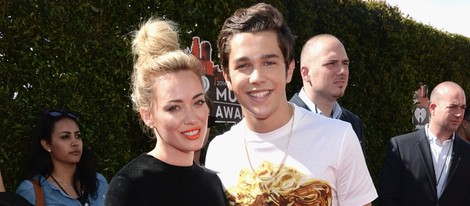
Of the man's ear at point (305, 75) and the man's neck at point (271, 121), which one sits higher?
the man's ear at point (305, 75)

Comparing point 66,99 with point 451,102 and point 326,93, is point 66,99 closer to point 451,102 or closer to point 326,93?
point 326,93

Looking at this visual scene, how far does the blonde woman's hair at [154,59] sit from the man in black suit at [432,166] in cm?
324

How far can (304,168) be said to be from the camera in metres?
2.35

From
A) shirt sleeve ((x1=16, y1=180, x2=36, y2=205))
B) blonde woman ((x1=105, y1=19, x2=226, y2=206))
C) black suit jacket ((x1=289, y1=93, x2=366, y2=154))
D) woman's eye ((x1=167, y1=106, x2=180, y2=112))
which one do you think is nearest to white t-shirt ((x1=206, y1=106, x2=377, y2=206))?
blonde woman ((x1=105, y1=19, x2=226, y2=206))

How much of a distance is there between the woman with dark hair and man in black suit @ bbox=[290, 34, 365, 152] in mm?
1774

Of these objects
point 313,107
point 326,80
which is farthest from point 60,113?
point 326,80

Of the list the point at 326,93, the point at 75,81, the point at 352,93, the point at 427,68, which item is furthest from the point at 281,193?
the point at 427,68

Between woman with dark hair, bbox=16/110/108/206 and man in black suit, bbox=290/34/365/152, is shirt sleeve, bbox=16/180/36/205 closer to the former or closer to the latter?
woman with dark hair, bbox=16/110/108/206

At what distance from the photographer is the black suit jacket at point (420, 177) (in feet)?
16.6

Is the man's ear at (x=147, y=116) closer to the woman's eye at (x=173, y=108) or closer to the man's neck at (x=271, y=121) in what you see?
the woman's eye at (x=173, y=108)

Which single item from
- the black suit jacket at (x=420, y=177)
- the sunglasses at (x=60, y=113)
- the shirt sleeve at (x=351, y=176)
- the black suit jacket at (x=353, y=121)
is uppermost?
the sunglasses at (x=60, y=113)

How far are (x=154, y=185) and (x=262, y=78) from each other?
66 centimetres

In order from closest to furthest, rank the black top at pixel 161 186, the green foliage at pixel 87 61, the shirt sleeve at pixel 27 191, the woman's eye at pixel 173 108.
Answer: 1. the black top at pixel 161 186
2. the woman's eye at pixel 173 108
3. the shirt sleeve at pixel 27 191
4. the green foliage at pixel 87 61

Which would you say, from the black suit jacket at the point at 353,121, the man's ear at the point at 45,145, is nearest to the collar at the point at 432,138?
the black suit jacket at the point at 353,121
